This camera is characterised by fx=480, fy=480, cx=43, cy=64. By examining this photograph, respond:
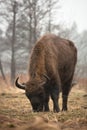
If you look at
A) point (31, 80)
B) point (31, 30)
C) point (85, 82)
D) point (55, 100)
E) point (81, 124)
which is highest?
point (81, 124)

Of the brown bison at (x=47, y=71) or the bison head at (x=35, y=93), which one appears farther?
the brown bison at (x=47, y=71)

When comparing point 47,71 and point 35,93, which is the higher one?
point 47,71

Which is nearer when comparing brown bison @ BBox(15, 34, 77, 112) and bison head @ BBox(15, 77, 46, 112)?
bison head @ BBox(15, 77, 46, 112)

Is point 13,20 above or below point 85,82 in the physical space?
above

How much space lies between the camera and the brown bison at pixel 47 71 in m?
15.0

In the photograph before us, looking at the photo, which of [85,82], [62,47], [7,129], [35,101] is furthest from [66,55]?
[85,82]

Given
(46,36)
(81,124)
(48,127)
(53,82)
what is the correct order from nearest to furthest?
(48,127) → (81,124) → (53,82) → (46,36)

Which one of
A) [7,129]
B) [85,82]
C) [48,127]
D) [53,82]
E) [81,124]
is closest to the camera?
[48,127]

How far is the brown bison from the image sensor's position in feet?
49.1

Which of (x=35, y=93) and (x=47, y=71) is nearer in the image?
(x=35, y=93)

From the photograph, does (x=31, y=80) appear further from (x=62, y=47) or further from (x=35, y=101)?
(x=62, y=47)

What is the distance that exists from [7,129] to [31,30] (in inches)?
1151

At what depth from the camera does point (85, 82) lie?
122ft

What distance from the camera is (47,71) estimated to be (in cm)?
1585
